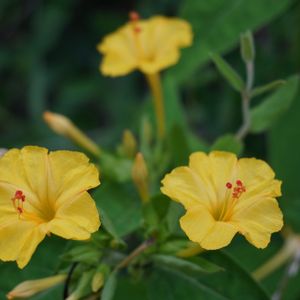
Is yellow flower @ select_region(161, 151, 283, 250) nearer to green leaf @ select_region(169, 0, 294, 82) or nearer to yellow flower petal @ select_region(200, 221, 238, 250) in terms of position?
yellow flower petal @ select_region(200, 221, 238, 250)

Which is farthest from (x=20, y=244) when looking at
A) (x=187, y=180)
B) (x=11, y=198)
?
(x=187, y=180)

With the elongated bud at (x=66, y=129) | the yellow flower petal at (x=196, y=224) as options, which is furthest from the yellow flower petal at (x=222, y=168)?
the elongated bud at (x=66, y=129)

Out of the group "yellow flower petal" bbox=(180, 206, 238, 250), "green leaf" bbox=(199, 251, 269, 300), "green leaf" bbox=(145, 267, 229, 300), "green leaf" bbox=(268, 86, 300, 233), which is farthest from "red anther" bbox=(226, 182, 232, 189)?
"green leaf" bbox=(268, 86, 300, 233)

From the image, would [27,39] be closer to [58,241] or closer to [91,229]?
[58,241]

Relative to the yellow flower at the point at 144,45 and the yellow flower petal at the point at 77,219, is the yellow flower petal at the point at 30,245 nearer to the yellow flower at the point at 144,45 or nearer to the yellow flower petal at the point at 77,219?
the yellow flower petal at the point at 77,219

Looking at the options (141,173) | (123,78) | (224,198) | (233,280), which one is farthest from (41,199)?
(123,78)

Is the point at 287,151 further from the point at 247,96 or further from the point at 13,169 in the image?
the point at 13,169

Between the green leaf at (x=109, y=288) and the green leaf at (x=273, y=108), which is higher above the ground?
the green leaf at (x=273, y=108)
